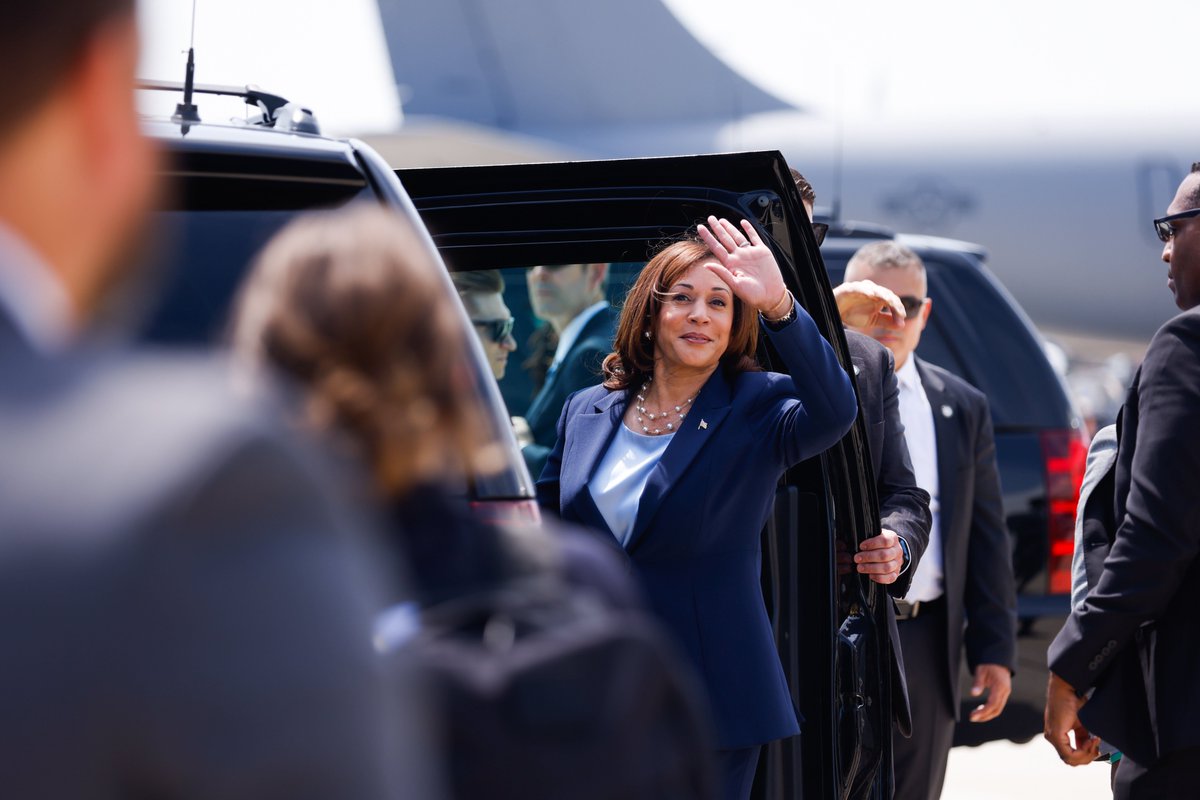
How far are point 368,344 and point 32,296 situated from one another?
31 cm

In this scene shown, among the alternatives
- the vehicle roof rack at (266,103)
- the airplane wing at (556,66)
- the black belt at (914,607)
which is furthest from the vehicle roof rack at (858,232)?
the airplane wing at (556,66)

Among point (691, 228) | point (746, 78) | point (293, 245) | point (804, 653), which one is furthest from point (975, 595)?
point (746, 78)

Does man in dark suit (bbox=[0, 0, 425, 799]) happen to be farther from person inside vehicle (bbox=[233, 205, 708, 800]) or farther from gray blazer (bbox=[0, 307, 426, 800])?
person inside vehicle (bbox=[233, 205, 708, 800])

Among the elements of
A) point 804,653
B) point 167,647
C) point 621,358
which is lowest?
point 804,653

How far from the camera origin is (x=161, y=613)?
693 mm

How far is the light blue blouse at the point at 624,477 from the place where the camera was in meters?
2.84

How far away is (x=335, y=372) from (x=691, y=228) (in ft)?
6.42

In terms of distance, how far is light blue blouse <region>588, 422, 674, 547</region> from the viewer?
284 centimetres

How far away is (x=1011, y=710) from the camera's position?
5.21 m

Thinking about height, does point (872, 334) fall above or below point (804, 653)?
above

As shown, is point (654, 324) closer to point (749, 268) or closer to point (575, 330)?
point (749, 268)

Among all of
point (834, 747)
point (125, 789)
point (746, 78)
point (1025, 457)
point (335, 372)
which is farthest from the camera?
point (746, 78)

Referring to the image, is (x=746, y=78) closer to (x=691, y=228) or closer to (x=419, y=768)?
(x=691, y=228)

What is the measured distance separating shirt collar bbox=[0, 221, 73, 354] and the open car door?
206 centimetres
